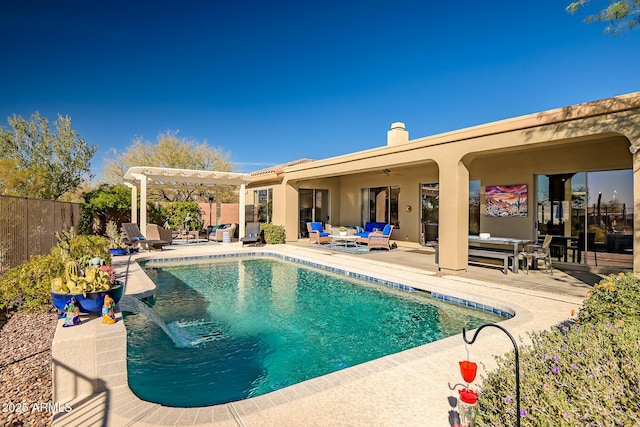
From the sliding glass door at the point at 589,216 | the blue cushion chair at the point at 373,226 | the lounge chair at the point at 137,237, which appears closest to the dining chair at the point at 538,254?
the sliding glass door at the point at 589,216

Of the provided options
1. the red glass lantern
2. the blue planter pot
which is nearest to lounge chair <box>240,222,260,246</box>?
the blue planter pot

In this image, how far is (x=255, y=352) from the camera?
4957mm

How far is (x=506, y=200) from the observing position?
11.1m

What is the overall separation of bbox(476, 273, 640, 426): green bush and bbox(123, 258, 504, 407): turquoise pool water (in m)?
2.71

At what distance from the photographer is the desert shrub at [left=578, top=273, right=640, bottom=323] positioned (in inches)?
130

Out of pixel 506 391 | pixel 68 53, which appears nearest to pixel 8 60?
pixel 68 53

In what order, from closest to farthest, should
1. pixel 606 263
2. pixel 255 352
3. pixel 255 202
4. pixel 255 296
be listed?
pixel 255 352
pixel 255 296
pixel 606 263
pixel 255 202

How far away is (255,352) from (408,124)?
12.3m

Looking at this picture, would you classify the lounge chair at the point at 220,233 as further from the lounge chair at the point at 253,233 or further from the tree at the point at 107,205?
the tree at the point at 107,205

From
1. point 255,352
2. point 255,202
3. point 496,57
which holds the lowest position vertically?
point 255,352

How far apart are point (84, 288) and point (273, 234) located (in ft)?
38.5

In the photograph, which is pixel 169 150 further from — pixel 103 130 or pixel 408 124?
pixel 408 124

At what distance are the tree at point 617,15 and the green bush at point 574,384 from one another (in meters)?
6.51

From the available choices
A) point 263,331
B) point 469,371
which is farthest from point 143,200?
point 469,371
